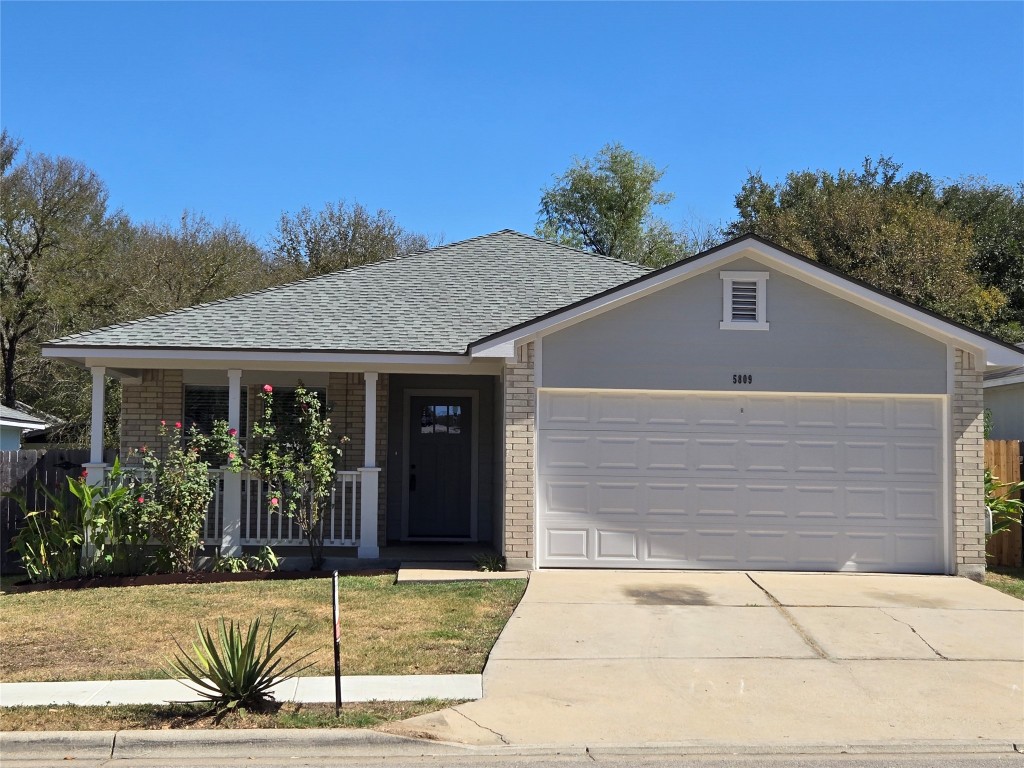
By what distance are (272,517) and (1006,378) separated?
45.1 ft

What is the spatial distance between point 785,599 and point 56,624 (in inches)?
287

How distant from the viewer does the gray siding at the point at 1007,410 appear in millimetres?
18211

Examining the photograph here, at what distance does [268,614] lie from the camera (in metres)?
9.38

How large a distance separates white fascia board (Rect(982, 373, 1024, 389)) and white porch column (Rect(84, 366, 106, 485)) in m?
15.5

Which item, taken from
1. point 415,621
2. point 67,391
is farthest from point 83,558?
point 67,391

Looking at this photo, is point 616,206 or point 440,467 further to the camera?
point 616,206

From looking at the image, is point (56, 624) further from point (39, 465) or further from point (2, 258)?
point (2, 258)

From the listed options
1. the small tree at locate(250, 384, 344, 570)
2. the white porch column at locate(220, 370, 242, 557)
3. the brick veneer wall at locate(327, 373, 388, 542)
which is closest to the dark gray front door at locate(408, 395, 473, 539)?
the brick veneer wall at locate(327, 373, 388, 542)

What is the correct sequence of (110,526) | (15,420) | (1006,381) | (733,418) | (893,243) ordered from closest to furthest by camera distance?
(110,526), (733,418), (1006,381), (15,420), (893,243)

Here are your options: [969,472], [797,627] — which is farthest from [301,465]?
[969,472]

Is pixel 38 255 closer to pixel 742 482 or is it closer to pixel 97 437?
pixel 97 437

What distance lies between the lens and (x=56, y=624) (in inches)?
362

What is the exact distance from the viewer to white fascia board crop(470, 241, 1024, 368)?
1134cm

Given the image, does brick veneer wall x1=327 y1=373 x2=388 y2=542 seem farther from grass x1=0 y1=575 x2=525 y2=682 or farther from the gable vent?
the gable vent
